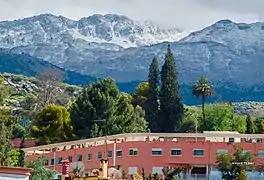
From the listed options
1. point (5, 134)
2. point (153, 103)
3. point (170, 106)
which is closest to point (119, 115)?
point (170, 106)

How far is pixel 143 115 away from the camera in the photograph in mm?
109562

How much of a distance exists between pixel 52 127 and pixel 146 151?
1309 centimetres

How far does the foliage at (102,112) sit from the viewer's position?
93000 millimetres

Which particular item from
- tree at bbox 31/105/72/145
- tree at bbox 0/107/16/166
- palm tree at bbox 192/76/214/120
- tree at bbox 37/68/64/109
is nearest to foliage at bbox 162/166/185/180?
tree at bbox 31/105/72/145

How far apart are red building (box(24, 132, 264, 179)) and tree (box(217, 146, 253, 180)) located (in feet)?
22.3

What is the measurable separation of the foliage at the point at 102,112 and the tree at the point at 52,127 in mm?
904

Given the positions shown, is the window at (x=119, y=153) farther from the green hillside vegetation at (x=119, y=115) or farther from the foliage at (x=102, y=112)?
A: the foliage at (x=102, y=112)

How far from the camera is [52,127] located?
9400 cm

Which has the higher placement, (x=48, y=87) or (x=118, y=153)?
(x=48, y=87)

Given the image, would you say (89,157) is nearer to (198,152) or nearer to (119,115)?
(198,152)

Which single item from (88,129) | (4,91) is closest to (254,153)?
(88,129)

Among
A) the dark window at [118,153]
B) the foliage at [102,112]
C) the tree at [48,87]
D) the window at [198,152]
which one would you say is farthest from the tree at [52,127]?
the tree at [48,87]

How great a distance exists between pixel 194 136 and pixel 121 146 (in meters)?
7.55

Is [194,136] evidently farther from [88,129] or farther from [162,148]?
[88,129]
